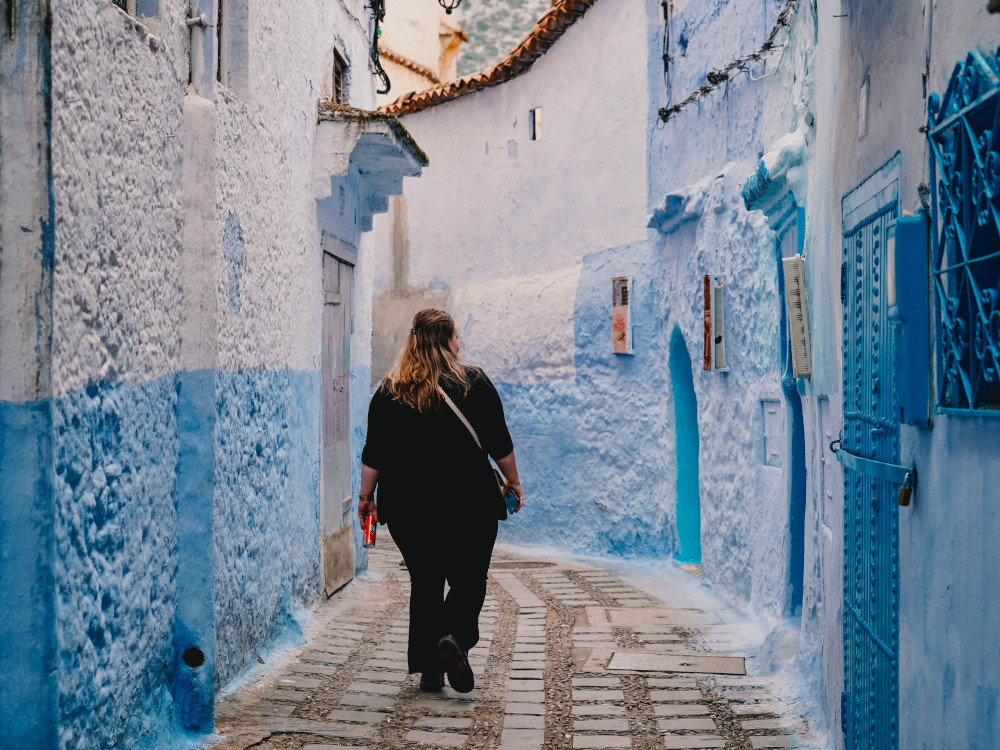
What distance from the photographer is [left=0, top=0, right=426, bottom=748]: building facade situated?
10.2ft

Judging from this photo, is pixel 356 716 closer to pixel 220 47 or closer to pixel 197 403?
pixel 197 403

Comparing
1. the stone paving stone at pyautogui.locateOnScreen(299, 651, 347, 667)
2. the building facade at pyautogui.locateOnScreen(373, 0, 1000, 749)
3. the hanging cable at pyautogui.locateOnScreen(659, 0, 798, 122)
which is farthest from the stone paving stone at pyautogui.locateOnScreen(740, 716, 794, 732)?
the hanging cable at pyautogui.locateOnScreen(659, 0, 798, 122)

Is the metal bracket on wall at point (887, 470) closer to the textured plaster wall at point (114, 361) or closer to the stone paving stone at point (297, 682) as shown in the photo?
the textured plaster wall at point (114, 361)

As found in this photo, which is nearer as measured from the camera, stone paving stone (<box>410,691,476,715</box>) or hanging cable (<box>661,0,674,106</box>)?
stone paving stone (<box>410,691,476,715</box>)

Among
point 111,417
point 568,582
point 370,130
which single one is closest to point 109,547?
point 111,417

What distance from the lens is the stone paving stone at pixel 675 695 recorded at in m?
5.18

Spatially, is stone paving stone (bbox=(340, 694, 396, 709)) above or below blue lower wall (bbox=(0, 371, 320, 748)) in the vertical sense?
below

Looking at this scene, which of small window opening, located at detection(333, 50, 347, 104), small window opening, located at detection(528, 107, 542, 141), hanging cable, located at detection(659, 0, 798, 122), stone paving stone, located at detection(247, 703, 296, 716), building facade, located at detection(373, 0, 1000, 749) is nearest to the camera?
building facade, located at detection(373, 0, 1000, 749)

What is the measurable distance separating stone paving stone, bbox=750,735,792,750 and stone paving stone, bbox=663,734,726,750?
0.40 ft

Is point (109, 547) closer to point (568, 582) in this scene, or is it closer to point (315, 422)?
point (315, 422)

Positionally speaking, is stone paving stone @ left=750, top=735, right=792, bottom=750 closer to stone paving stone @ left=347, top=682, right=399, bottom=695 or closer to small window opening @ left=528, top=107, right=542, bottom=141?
stone paving stone @ left=347, top=682, right=399, bottom=695

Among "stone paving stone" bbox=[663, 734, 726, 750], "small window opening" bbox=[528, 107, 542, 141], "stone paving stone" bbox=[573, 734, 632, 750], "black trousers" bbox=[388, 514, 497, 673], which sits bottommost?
"stone paving stone" bbox=[573, 734, 632, 750]

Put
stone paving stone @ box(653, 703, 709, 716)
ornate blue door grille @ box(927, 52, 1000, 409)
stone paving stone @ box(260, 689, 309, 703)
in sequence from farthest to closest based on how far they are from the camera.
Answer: stone paving stone @ box(260, 689, 309, 703) < stone paving stone @ box(653, 703, 709, 716) < ornate blue door grille @ box(927, 52, 1000, 409)

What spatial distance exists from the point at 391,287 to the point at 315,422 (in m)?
7.96
